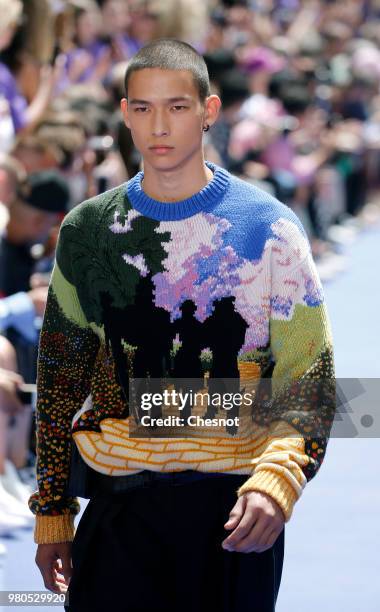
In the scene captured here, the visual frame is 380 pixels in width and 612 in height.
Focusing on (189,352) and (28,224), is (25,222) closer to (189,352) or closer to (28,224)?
(28,224)

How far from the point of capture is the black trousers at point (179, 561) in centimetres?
286

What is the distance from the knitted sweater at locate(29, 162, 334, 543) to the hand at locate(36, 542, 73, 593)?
28mm

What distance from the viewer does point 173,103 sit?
290 centimetres

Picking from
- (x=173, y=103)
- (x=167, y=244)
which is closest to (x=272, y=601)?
(x=167, y=244)

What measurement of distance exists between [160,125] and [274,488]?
29.6 inches

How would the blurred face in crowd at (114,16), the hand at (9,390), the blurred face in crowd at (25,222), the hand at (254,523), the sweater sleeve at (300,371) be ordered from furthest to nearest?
the blurred face in crowd at (114,16)
the blurred face in crowd at (25,222)
the hand at (9,390)
the sweater sleeve at (300,371)
the hand at (254,523)

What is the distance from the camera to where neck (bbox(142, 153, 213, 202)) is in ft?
9.64

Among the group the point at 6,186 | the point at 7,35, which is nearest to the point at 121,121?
the point at 7,35

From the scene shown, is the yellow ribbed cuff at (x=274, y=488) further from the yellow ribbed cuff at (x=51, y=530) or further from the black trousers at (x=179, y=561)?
the yellow ribbed cuff at (x=51, y=530)

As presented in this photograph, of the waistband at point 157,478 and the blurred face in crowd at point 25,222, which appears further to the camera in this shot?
the blurred face in crowd at point 25,222

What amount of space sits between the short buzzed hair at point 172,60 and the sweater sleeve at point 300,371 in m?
0.41

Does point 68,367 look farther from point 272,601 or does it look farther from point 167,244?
point 272,601

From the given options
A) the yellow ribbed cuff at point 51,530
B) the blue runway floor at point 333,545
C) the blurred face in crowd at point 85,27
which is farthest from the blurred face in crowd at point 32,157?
the yellow ribbed cuff at point 51,530

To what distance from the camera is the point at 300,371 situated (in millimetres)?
2846
